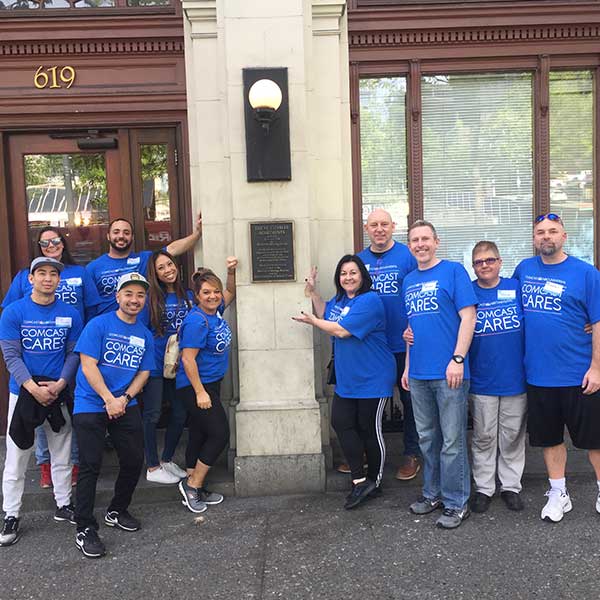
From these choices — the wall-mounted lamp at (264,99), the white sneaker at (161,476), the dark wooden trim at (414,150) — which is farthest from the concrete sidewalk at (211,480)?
the wall-mounted lamp at (264,99)

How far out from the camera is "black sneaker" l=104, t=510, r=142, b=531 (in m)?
4.45

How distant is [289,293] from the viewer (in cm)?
508

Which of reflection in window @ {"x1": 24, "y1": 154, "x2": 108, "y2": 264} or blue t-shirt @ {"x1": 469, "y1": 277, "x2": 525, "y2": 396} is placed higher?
reflection in window @ {"x1": 24, "y1": 154, "x2": 108, "y2": 264}

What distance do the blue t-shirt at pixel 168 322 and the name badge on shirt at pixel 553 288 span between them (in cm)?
257

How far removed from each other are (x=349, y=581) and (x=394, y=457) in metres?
1.92

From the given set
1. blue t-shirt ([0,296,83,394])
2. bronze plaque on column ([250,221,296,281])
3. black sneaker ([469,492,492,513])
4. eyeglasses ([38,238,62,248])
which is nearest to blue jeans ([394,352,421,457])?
black sneaker ([469,492,492,513])

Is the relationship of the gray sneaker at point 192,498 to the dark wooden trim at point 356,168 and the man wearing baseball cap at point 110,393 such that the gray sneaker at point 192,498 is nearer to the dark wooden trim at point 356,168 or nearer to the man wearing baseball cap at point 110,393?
the man wearing baseball cap at point 110,393

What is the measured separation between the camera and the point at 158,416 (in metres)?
5.00

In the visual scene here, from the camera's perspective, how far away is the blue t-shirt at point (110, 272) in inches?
201

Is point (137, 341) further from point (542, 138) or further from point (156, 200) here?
point (542, 138)

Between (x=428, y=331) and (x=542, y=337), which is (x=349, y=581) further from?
(x=542, y=337)

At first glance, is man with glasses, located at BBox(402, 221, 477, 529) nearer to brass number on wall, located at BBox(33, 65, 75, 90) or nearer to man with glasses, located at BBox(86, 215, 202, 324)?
man with glasses, located at BBox(86, 215, 202, 324)

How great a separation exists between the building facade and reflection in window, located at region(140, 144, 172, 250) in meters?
0.01

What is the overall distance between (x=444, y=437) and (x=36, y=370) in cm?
278
